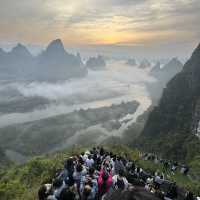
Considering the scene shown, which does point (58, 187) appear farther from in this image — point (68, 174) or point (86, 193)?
point (68, 174)

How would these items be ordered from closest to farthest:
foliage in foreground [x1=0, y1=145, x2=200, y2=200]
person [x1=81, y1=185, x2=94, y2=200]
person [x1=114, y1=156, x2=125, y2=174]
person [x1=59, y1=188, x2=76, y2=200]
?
person [x1=59, y1=188, x2=76, y2=200], person [x1=81, y1=185, x2=94, y2=200], person [x1=114, y1=156, x2=125, y2=174], foliage in foreground [x1=0, y1=145, x2=200, y2=200]

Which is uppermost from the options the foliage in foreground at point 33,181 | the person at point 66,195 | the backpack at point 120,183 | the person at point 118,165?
the person at point 66,195

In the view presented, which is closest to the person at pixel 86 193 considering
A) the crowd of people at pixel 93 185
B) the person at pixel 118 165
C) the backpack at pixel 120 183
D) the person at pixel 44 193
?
the crowd of people at pixel 93 185

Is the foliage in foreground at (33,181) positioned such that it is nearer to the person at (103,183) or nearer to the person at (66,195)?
the person at (103,183)

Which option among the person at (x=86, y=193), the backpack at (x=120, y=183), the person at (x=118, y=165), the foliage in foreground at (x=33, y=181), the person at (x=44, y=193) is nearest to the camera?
the person at (x=86, y=193)

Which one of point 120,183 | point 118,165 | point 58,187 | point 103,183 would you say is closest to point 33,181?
point 118,165

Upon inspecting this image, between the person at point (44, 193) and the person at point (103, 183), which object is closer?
the person at point (44, 193)

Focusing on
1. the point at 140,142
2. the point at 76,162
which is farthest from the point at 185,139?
the point at 76,162

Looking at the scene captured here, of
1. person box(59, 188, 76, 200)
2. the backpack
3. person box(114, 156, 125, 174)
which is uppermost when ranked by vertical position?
person box(59, 188, 76, 200)

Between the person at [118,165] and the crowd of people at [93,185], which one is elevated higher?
the crowd of people at [93,185]

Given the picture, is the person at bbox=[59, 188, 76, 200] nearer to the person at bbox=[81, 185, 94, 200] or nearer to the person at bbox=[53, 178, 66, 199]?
the person at bbox=[53, 178, 66, 199]

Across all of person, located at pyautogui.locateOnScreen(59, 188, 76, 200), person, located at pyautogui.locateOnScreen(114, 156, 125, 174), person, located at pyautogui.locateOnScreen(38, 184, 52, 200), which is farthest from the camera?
person, located at pyautogui.locateOnScreen(114, 156, 125, 174)

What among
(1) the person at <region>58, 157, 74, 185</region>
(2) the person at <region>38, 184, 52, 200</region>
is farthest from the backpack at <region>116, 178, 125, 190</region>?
(2) the person at <region>38, 184, 52, 200</region>
